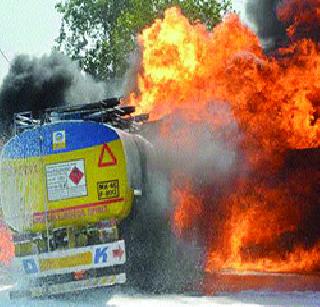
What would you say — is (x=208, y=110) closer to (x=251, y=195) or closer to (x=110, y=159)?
(x=251, y=195)

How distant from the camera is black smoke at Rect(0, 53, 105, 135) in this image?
794 inches

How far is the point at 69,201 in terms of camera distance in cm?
910

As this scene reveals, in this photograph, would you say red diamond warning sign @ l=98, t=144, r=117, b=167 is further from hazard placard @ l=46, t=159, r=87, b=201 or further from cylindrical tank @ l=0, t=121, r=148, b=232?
hazard placard @ l=46, t=159, r=87, b=201

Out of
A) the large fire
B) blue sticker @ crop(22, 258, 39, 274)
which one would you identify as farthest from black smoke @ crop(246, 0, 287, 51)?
blue sticker @ crop(22, 258, 39, 274)

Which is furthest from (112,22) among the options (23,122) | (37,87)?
(23,122)

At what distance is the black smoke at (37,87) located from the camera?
20.2 meters

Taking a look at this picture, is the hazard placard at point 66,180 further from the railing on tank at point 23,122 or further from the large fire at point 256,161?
the large fire at point 256,161

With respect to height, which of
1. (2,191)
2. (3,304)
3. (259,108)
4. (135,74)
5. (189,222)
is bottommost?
(3,304)

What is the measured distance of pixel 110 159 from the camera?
352 inches

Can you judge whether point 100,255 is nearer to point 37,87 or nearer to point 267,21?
point 267,21

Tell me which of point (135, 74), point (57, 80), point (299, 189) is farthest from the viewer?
point (57, 80)

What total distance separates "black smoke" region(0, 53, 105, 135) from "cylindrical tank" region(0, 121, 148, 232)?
10.4 metres

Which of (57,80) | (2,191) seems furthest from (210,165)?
(57,80)

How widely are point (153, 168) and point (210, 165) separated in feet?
3.33
